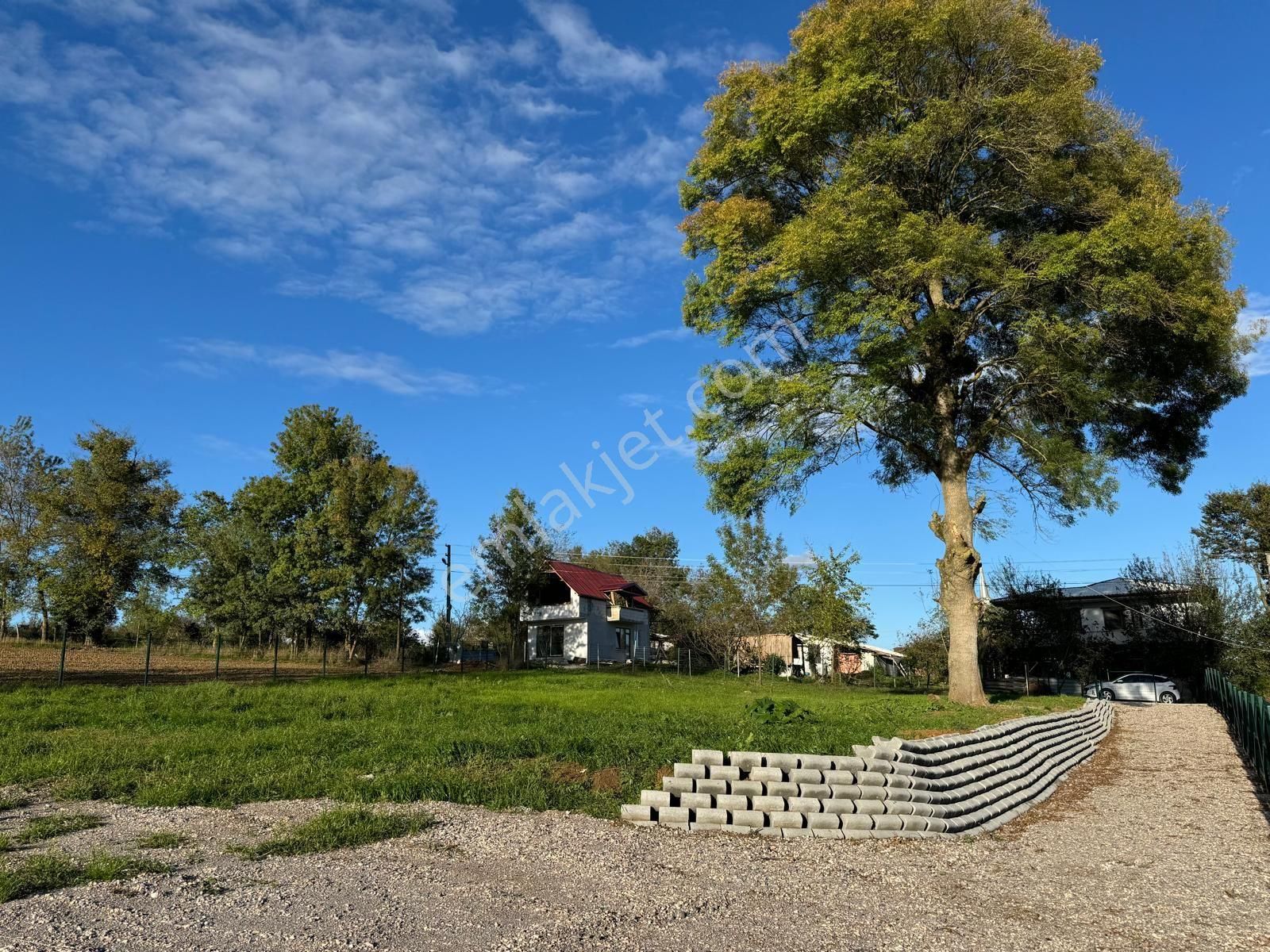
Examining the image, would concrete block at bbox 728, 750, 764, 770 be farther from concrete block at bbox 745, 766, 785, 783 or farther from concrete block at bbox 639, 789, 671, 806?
concrete block at bbox 639, 789, 671, 806

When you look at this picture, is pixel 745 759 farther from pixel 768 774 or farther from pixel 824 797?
pixel 824 797

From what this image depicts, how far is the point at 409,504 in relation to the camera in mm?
38812

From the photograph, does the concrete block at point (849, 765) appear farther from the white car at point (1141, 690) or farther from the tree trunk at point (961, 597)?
the white car at point (1141, 690)

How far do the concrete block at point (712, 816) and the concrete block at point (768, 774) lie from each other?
19.2 inches

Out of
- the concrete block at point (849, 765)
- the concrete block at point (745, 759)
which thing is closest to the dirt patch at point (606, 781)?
the concrete block at point (745, 759)

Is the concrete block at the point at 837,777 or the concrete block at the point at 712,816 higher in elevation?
the concrete block at the point at 837,777

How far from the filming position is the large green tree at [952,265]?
1797 centimetres

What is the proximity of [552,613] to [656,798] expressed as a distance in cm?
4151

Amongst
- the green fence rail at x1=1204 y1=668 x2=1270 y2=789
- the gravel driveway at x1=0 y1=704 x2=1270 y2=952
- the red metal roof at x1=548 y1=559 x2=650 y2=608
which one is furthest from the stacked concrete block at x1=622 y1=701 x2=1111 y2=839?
the red metal roof at x1=548 y1=559 x2=650 y2=608

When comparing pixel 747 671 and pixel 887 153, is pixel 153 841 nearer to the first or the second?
pixel 887 153

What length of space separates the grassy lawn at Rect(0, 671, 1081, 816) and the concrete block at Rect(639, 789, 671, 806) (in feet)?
1.25

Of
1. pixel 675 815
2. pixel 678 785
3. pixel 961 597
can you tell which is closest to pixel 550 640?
pixel 961 597

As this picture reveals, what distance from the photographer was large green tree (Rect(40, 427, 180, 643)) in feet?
125

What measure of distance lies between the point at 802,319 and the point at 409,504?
23.8m
